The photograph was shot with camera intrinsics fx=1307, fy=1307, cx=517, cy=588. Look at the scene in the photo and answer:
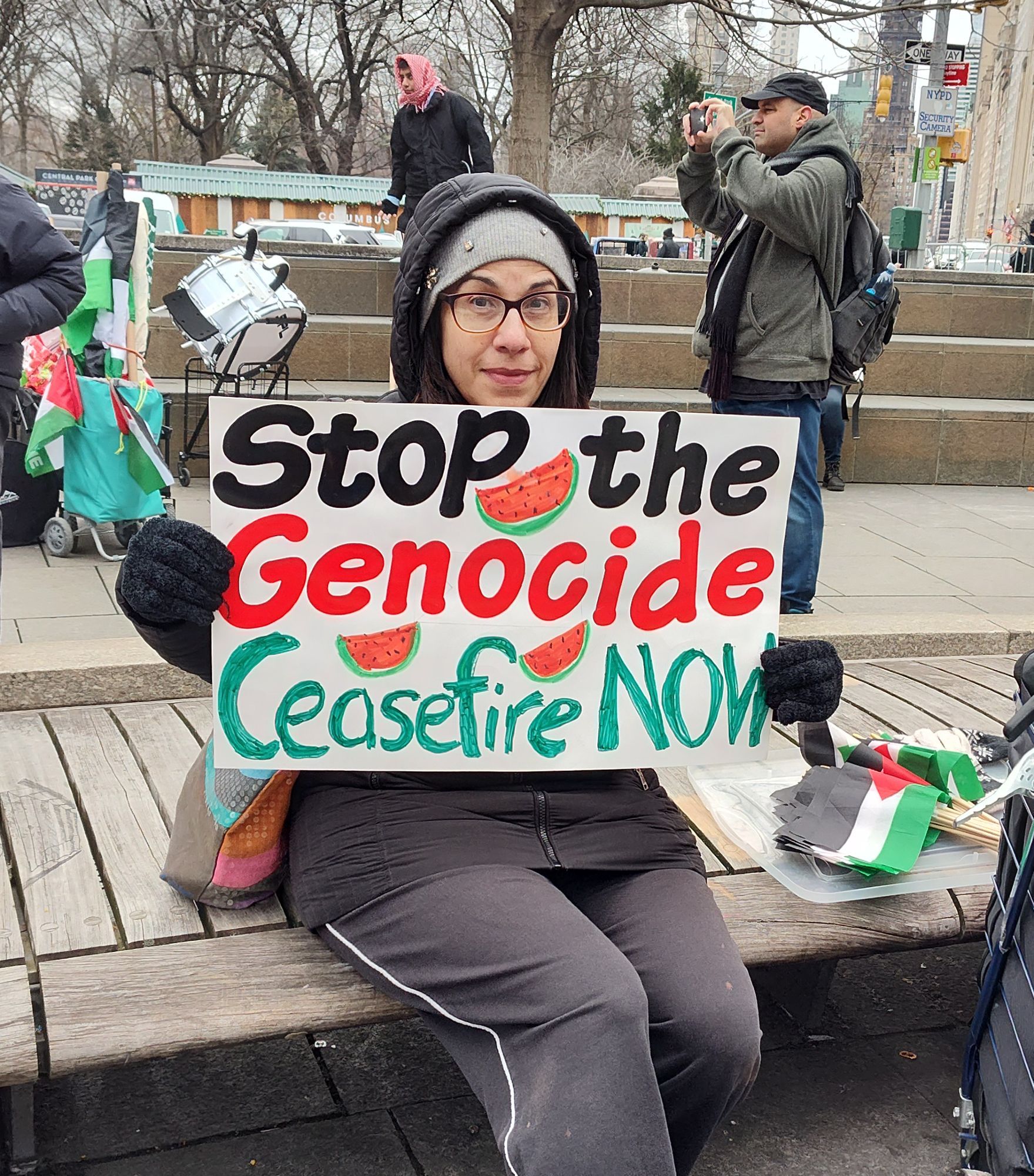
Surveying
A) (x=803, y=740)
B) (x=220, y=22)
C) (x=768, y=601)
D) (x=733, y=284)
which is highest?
(x=220, y=22)

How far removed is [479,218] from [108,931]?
1253 mm

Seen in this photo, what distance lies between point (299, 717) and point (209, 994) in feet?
1.33

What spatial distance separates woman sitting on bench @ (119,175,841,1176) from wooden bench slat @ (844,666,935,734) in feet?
3.63

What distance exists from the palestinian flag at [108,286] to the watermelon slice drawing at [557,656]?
3.99 m

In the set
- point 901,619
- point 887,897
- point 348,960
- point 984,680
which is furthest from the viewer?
point 901,619

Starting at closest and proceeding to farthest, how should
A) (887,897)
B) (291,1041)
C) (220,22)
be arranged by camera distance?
(887,897)
(291,1041)
(220,22)

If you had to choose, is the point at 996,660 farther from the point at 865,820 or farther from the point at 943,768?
the point at 865,820

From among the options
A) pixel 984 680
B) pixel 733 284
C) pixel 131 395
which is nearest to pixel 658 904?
pixel 984 680

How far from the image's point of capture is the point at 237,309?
6.40m

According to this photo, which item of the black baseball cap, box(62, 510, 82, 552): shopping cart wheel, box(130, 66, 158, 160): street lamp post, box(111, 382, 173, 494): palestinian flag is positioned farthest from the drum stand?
box(130, 66, 158, 160): street lamp post

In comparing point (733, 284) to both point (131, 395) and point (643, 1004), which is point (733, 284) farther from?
point (643, 1004)

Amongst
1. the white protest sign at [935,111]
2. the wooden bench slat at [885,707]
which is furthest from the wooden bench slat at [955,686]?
the white protest sign at [935,111]

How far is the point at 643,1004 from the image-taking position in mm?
1627

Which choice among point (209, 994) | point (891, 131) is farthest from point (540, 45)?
point (891, 131)
